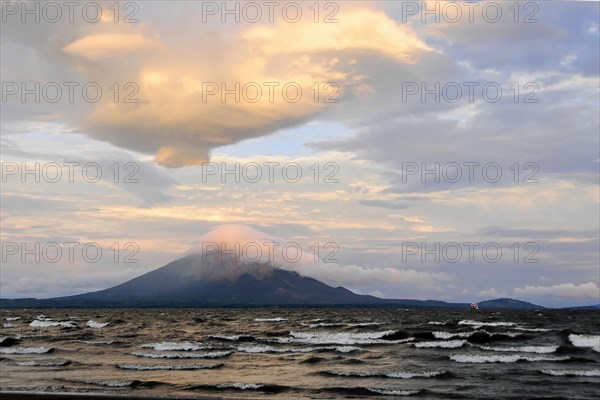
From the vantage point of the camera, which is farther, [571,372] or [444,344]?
[444,344]

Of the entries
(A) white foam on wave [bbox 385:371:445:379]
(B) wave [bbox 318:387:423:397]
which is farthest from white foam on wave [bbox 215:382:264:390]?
(A) white foam on wave [bbox 385:371:445:379]

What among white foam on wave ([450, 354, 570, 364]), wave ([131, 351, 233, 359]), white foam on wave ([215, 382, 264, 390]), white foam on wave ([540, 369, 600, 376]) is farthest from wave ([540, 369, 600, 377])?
wave ([131, 351, 233, 359])

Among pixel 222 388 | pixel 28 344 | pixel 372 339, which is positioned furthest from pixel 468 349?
pixel 28 344

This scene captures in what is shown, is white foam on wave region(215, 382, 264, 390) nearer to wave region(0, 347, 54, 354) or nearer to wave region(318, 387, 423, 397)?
wave region(318, 387, 423, 397)

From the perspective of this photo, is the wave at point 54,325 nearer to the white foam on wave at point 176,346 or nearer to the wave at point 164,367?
the white foam on wave at point 176,346

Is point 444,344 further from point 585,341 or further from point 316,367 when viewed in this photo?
point 316,367

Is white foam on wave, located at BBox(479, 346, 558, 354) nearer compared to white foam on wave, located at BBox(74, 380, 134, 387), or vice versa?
white foam on wave, located at BBox(74, 380, 134, 387)

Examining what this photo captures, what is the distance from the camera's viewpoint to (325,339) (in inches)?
2094

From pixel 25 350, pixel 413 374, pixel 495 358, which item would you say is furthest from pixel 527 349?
pixel 25 350

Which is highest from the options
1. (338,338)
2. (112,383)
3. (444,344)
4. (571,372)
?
(112,383)

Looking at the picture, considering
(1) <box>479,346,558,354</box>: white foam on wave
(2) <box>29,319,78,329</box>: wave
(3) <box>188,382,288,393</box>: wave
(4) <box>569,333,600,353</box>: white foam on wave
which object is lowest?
(2) <box>29,319,78,329</box>: wave

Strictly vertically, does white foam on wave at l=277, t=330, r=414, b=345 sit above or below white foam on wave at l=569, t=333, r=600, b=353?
below

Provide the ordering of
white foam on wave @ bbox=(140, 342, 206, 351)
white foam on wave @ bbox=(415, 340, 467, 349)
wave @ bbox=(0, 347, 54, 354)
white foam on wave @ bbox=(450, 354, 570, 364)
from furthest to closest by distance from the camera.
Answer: white foam on wave @ bbox=(415, 340, 467, 349) → white foam on wave @ bbox=(140, 342, 206, 351) → wave @ bbox=(0, 347, 54, 354) → white foam on wave @ bbox=(450, 354, 570, 364)

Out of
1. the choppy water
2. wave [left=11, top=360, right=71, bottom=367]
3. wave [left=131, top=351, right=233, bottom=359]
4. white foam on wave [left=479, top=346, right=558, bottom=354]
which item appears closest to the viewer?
the choppy water
